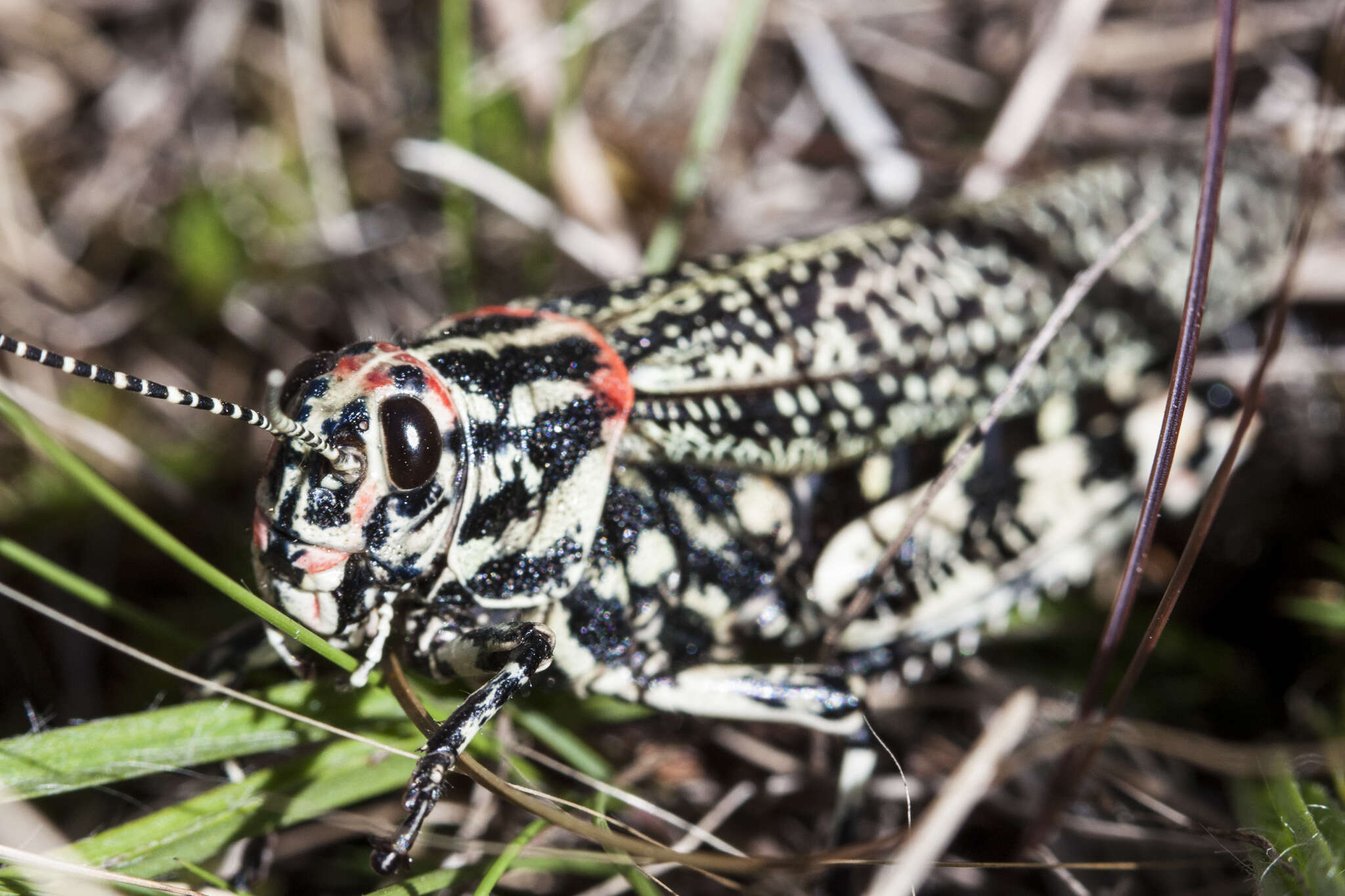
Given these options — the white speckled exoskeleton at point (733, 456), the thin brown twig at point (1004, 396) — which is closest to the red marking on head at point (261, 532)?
the white speckled exoskeleton at point (733, 456)

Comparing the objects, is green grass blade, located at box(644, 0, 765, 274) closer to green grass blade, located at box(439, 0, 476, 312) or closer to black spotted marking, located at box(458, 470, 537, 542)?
green grass blade, located at box(439, 0, 476, 312)

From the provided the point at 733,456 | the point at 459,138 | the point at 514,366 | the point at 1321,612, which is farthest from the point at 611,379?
the point at 1321,612

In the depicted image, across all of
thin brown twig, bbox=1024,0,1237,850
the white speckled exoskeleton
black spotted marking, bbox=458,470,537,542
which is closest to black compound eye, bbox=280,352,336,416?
the white speckled exoskeleton

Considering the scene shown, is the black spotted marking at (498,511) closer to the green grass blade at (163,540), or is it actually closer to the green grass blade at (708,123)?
the green grass blade at (163,540)

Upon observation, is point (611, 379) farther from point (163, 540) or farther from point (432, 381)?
point (163, 540)

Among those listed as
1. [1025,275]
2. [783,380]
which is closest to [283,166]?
[783,380]
